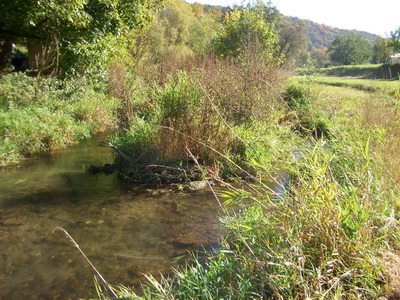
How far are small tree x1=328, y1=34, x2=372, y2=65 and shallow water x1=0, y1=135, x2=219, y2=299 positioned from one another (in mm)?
67409

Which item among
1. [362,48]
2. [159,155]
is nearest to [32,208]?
[159,155]

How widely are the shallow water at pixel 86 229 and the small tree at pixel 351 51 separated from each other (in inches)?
2654

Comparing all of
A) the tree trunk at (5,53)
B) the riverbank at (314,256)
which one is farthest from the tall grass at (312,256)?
the tree trunk at (5,53)

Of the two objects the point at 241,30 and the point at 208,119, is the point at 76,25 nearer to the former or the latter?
the point at 208,119

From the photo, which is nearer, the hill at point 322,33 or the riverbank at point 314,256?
the riverbank at point 314,256

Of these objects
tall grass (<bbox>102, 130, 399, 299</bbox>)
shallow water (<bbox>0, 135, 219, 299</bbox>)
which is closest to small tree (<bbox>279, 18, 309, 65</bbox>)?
shallow water (<bbox>0, 135, 219, 299</bbox>)

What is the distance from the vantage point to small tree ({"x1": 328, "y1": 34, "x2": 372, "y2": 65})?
65.0 meters

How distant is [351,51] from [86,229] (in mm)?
71919

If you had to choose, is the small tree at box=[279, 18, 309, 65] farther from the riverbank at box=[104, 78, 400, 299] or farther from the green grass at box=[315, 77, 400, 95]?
the riverbank at box=[104, 78, 400, 299]

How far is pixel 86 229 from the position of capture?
514 cm

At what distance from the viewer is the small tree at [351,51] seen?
213 ft

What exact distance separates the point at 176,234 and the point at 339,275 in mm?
2844

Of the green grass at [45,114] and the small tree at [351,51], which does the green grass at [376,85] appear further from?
the small tree at [351,51]

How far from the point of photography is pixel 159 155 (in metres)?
7.40
